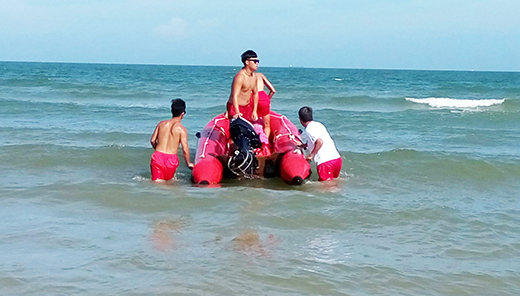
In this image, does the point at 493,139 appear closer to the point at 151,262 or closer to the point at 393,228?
the point at 393,228

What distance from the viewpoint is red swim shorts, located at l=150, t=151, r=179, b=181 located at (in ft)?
24.7

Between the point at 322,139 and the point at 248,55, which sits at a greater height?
the point at 248,55

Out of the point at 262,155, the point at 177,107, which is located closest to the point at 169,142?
the point at 177,107

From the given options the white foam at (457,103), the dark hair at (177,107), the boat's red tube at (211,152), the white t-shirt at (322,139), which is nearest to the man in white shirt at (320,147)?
the white t-shirt at (322,139)

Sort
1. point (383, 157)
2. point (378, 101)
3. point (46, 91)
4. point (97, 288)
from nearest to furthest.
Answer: point (97, 288) → point (383, 157) → point (378, 101) → point (46, 91)

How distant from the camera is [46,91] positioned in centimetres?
2666

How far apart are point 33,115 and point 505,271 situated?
1381cm

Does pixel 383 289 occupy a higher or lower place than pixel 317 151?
lower

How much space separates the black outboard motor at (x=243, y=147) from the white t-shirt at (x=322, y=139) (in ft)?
2.16

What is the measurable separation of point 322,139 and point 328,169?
44cm

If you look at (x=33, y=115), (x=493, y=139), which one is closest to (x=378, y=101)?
(x=493, y=139)

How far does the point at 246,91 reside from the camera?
8.07 m

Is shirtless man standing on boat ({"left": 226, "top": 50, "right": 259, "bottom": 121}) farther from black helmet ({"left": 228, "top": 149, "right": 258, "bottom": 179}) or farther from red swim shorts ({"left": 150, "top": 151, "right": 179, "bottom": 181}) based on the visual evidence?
red swim shorts ({"left": 150, "top": 151, "right": 179, "bottom": 181})

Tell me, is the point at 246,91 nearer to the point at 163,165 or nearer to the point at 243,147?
the point at 243,147
